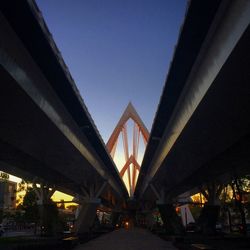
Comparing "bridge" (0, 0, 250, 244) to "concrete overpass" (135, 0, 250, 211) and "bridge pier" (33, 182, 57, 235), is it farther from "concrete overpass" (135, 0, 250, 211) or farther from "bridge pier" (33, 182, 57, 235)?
"bridge pier" (33, 182, 57, 235)

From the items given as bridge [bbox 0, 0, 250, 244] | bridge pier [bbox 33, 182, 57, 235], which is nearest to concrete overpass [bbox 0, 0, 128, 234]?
bridge [bbox 0, 0, 250, 244]

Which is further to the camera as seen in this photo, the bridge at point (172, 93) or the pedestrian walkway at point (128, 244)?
the pedestrian walkway at point (128, 244)

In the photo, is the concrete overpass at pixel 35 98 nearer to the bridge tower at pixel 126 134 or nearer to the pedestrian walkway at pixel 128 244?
the pedestrian walkway at pixel 128 244

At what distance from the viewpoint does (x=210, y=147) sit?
25.4 metres

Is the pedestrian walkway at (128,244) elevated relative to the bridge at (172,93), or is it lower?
lower

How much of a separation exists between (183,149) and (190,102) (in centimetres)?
802

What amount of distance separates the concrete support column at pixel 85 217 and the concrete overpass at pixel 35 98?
16.9 meters

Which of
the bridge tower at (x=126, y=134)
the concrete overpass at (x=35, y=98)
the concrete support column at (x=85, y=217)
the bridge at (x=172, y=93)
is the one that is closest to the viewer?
the bridge at (x=172, y=93)

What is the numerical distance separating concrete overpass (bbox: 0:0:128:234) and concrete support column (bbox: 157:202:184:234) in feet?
73.5

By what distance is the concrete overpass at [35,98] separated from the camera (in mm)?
13656

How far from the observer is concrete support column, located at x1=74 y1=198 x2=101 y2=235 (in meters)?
47.3

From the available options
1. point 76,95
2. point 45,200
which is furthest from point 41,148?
point 45,200

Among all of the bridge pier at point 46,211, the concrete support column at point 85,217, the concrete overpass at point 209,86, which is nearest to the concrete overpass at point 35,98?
the concrete overpass at point 209,86

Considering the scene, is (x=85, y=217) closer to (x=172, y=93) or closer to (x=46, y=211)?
(x=46, y=211)
